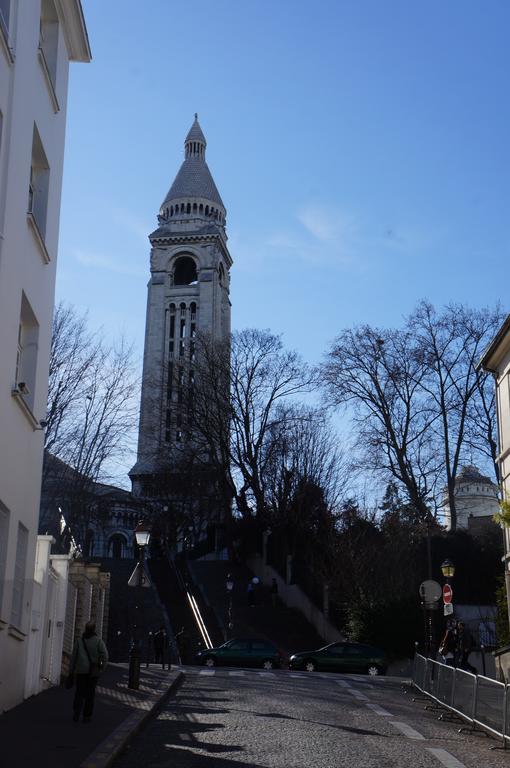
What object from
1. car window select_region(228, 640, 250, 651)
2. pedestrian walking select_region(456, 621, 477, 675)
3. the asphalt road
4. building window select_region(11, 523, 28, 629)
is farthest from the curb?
car window select_region(228, 640, 250, 651)

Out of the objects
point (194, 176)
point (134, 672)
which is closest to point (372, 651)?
point (134, 672)

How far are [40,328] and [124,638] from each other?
25.0 m

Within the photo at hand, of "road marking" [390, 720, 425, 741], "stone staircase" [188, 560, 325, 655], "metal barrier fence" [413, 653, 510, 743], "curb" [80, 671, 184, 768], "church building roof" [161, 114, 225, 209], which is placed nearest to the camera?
"curb" [80, 671, 184, 768]

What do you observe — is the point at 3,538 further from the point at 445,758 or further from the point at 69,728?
the point at 445,758

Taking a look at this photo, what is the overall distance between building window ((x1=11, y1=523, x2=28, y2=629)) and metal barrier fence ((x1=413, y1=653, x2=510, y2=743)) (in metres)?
7.27

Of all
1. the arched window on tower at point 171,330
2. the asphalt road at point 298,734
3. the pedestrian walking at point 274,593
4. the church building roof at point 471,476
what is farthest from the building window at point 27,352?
the arched window on tower at point 171,330

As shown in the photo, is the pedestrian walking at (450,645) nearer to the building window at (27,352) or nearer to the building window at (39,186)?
the building window at (27,352)

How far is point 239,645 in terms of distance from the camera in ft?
115

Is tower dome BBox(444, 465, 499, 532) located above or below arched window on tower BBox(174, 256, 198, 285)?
below

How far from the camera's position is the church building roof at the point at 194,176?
360 feet

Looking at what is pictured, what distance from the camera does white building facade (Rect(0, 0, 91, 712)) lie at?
15.2 meters

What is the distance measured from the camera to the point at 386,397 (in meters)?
49.6

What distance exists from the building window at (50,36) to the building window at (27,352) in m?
4.39

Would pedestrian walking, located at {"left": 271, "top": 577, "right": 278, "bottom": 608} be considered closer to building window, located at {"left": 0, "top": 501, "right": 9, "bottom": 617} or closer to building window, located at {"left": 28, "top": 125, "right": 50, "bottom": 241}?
building window, located at {"left": 28, "top": 125, "right": 50, "bottom": 241}
